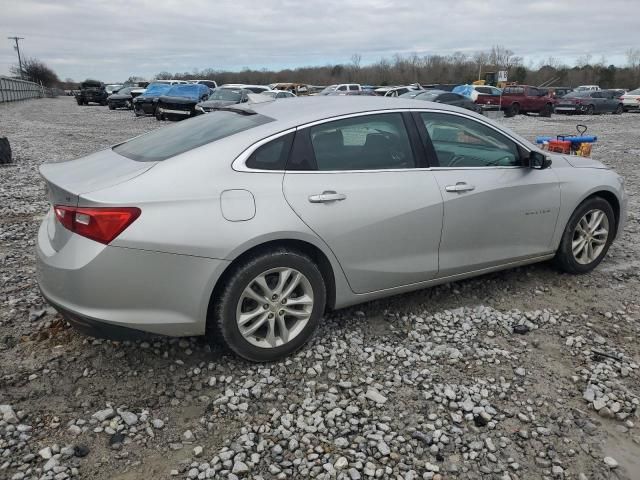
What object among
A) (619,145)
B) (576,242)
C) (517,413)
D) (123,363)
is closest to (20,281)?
(123,363)

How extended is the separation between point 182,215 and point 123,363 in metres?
1.13

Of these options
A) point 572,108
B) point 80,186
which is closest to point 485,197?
point 80,186

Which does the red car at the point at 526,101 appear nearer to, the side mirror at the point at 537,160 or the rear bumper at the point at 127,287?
the side mirror at the point at 537,160

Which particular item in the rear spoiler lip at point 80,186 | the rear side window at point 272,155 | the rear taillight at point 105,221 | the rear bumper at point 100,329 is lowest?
the rear bumper at point 100,329

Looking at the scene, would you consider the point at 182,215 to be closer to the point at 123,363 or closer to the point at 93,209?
the point at 93,209

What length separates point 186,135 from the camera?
11.5 feet

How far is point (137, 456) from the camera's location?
2.56 meters

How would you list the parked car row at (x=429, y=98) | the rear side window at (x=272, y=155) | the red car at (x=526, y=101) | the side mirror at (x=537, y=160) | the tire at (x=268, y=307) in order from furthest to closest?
the red car at (x=526, y=101) < the parked car row at (x=429, y=98) < the side mirror at (x=537, y=160) < the rear side window at (x=272, y=155) < the tire at (x=268, y=307)

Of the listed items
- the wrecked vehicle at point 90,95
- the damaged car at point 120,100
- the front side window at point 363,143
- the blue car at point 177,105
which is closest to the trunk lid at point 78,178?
the front side window at point 363,143

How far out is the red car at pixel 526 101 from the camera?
28500mm

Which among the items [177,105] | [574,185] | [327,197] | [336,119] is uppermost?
[336,119]

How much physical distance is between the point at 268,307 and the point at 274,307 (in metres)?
0.04

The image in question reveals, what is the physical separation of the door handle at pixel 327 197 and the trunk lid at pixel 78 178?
3.17 ft

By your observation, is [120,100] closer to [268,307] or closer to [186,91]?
[186,91]
